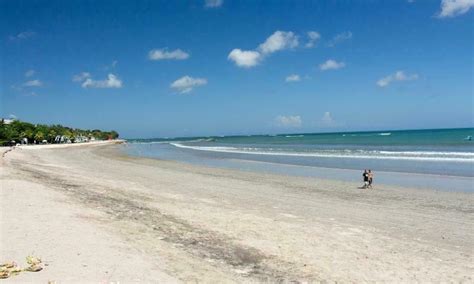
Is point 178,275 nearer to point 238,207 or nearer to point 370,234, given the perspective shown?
point 370,234

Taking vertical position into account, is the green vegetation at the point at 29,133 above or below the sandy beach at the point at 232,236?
above

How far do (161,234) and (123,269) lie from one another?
2.80m

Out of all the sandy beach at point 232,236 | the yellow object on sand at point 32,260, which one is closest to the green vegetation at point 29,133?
the sandy beach at point 232,236

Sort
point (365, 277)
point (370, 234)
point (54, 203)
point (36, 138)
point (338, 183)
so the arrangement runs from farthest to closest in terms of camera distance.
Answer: point (36, 138)
point (338, 183)
point (54, 203)
point (370, 234)
point (365, 277)

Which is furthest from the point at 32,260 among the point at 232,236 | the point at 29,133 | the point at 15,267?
the point at 29,133

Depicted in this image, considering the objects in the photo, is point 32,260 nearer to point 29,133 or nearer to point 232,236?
point 232,236

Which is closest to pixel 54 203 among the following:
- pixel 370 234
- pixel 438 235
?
pixel 370 234

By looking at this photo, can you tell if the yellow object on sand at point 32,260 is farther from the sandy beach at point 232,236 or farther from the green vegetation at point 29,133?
the green vegetation at point 29,133

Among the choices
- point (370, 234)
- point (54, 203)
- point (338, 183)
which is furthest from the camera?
point (338, 183)

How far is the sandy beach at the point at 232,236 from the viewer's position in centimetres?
717

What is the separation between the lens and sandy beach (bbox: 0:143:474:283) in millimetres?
7168

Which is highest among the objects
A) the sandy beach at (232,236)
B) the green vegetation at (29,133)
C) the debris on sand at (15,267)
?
the green vegetation at (29,133)

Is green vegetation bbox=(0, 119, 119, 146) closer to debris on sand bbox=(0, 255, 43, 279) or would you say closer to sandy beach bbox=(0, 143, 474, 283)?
sandy beach bbox=(0, 143, 474, 283)

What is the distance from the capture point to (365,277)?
7.27 m
